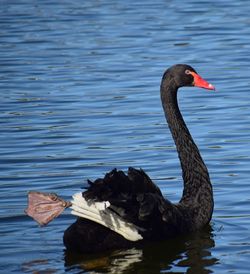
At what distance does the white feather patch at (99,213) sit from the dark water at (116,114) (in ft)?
1.00

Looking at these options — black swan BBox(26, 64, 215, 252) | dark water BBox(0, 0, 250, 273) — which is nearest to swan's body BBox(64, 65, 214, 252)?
black swan BBox(26, 64, 215, 252)

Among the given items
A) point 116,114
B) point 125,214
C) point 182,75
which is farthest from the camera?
point 116,114

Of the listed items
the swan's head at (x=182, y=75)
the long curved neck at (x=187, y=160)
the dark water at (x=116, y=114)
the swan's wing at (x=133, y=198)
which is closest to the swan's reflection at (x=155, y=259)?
the dark water at (x=116, y=114)

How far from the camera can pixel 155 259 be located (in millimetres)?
7586

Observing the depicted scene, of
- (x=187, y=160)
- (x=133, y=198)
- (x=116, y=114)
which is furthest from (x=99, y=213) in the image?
(x=116, y=114)

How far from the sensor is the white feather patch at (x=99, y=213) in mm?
7148

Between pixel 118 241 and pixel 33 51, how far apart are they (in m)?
9.95

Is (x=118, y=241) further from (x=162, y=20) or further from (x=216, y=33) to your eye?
(x=162, y=20)

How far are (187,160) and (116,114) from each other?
3901 mm

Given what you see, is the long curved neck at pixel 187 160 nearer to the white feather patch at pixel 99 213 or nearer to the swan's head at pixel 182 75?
the swan's head at pixel 182 75

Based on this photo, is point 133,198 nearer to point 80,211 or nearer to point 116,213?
point 116,213

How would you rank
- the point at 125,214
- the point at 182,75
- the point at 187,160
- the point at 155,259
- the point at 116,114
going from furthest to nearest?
the point at 116,114, the point at 182,75, the point at 187,160, the point at 155,259, the point at 125,214

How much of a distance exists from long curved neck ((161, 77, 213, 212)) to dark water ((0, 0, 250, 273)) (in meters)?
0.29

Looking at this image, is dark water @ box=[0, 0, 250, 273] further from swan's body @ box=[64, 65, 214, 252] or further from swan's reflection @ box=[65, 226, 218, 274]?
swan's body @ box=[64, 65, 214, 252]
